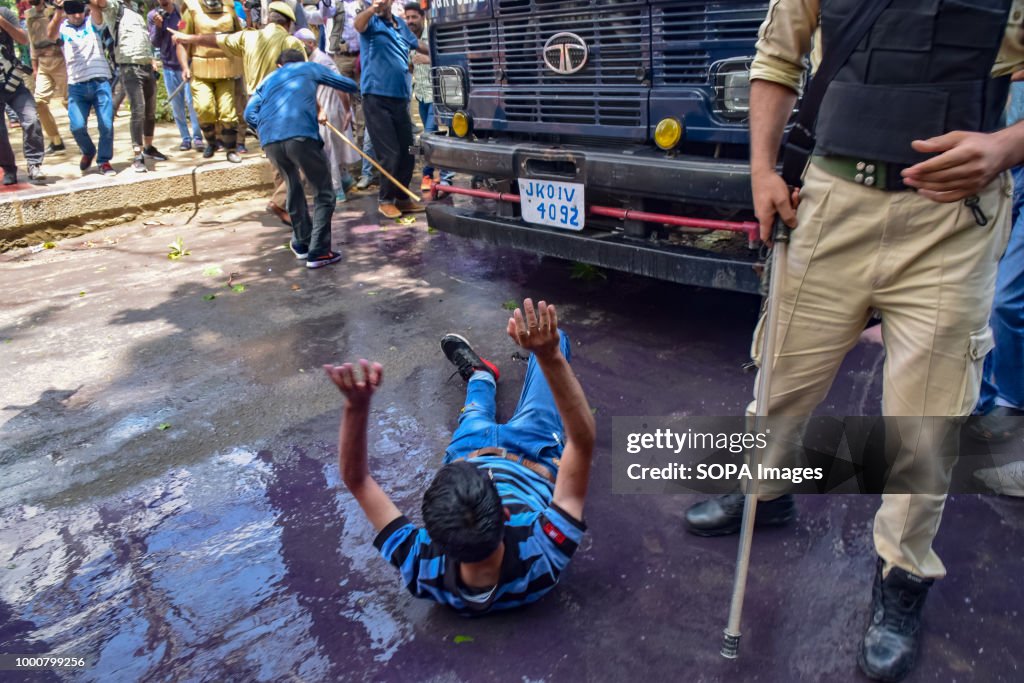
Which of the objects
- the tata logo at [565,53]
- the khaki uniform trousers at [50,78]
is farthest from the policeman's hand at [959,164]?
the khaki uniform trousers at [50,78]

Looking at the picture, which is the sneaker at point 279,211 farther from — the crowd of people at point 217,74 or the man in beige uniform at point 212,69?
the man in beige uniform at point 212,69

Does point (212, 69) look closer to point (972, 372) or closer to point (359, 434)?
point (359, 434)

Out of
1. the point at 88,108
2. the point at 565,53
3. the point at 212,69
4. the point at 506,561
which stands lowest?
the point at 506,561

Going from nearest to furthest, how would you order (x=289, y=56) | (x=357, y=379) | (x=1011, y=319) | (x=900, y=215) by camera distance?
(x=900, y=215) → (x=357, y=379) → (x=1011, y=319) → (x=289, y=56)

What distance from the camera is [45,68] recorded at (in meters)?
9.32

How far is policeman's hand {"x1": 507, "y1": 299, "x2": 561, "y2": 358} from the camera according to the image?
2.08m

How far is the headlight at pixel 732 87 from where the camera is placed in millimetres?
3584

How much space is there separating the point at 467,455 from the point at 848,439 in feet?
5.48

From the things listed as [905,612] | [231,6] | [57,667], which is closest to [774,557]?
[905,612]

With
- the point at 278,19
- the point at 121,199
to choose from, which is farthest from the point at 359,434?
the point at 121,199

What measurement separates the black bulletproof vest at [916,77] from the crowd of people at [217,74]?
4.81 m

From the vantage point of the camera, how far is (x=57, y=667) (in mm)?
2436

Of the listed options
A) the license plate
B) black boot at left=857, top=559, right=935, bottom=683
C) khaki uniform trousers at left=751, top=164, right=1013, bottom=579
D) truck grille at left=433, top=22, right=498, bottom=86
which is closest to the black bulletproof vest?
khaki uniform trousers at left=751, top=164, right=1013, bottom=579

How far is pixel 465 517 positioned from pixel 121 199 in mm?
7469
